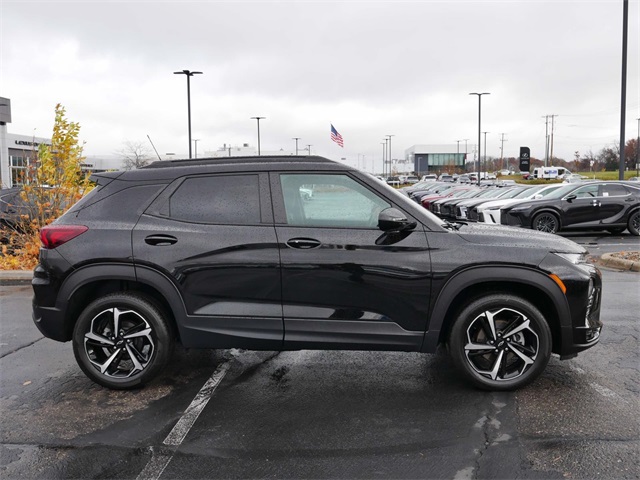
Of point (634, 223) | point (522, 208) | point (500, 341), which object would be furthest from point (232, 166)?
point (634, 223)

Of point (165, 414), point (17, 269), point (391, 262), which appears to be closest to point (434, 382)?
point (391, 262)

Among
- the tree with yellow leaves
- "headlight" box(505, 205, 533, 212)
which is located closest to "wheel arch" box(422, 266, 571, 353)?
the tree with yellow leaves

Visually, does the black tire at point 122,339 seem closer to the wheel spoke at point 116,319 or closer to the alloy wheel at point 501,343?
the wheel spoke at point 116,319

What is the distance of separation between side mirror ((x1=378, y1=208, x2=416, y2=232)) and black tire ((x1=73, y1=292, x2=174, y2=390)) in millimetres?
1866

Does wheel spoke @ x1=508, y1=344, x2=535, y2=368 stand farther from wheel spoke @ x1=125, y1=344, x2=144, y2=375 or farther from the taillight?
the taillight

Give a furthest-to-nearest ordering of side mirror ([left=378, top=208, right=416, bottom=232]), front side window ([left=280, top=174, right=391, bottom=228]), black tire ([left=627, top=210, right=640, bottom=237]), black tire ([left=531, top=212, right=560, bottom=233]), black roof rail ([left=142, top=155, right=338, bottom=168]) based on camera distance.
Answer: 1. black tire ([left=627, top=210, right=640, bottom=237])
2. black tire ([left=531, top=212, right=560, bottom=233])
3. black roof rail ([left=142, top=155, right=338, bottom=168])
4. front side window ([left=280, top=174, right=391, bottom=228])
5. side mirror ([left=378, top=208, right=416, bottom=232])

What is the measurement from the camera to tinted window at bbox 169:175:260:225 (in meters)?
4.40

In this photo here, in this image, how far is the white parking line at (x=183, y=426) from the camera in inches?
128

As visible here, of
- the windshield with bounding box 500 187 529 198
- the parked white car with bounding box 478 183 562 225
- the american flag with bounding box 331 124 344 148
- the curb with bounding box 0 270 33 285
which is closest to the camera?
the curb with bounding box 0 270 33 285

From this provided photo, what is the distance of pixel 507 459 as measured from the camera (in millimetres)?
3312

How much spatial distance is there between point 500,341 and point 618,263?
750 cm

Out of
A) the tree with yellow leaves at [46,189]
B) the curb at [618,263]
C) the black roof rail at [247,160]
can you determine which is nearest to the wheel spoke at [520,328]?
the black roof rail at [247,160]

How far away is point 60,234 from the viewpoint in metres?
4.45

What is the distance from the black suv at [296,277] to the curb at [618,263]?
21.7 feet
